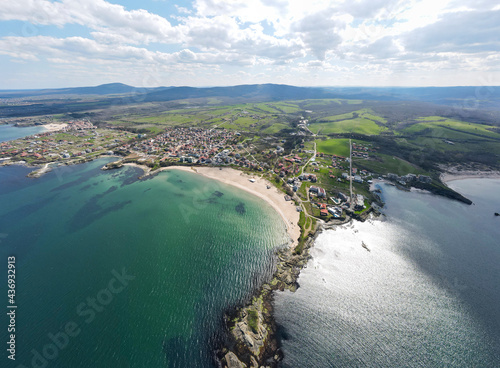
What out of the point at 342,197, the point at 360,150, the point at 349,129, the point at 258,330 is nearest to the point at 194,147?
the point at 342,197

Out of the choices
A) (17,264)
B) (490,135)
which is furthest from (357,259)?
(490,135)

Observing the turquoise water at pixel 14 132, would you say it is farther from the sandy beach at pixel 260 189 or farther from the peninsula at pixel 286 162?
the sandy beach at pixel 260 189

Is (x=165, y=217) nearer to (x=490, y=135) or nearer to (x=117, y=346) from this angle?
(x=117, y=346)

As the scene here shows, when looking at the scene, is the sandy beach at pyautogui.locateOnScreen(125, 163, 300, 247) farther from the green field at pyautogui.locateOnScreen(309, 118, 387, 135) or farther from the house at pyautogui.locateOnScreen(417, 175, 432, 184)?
the green field at pyautogui.locateOnScreen(309, 118, 387, 135)

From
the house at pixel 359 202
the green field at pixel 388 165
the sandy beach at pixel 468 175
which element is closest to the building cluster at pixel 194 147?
the house at pixel 359 202

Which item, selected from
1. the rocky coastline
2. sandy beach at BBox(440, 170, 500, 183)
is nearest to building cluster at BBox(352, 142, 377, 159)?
sandy beach at BBox(440, 170, 500, 183)

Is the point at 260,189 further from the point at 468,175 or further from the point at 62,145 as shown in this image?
the point at 62,145
